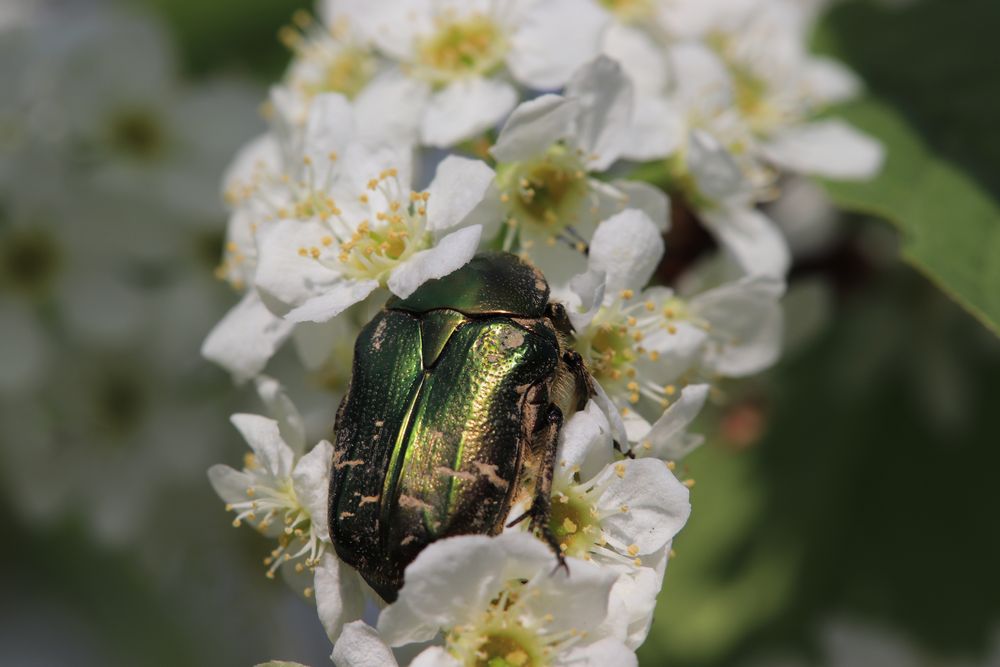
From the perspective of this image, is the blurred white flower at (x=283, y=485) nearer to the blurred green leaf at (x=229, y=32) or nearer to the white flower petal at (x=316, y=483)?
the white flower petal at (x=316, y=483)

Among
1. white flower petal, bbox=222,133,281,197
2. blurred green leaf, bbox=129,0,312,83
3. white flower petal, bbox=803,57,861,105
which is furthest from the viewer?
blurred green leaf, bbox=129,0,312,83

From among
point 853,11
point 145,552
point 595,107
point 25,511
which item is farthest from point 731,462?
point 25,511

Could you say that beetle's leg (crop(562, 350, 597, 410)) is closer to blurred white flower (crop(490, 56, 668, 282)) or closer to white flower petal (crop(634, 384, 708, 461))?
white flower petal (crop(634, 384, 708, 461))

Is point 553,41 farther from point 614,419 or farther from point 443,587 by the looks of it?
point 443,587

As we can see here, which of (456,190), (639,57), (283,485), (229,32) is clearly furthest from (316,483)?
(229,32)

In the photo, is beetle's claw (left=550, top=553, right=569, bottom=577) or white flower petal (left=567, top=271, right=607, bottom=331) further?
white flower petal (left=567, top=271, right=607, bottom=331)

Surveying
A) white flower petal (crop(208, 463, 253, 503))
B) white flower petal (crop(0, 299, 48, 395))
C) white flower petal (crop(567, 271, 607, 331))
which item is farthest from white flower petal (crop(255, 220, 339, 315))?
white flower petal (crop(0, 299, 48, 395))
